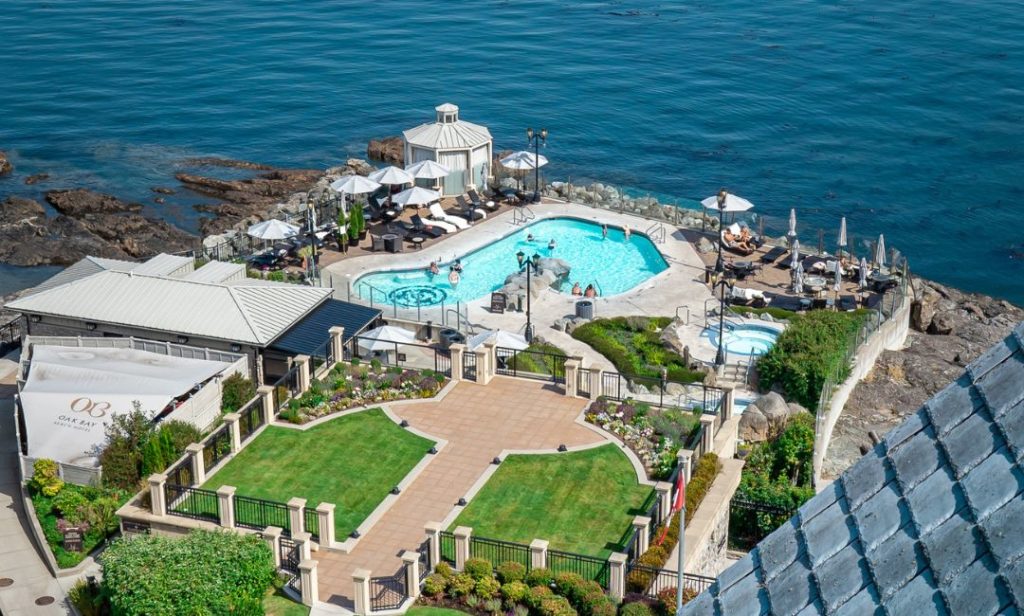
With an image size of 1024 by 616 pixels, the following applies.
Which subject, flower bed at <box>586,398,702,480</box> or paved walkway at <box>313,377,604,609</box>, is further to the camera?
flower bed at <box>586,398,702,480</box>

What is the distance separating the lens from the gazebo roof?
6700 cm

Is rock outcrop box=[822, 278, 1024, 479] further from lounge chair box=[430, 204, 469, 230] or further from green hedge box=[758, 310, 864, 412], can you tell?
lounge chair box=[430, 204, 469, 230]

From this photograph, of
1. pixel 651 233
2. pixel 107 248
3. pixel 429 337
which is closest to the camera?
pixel 429 337

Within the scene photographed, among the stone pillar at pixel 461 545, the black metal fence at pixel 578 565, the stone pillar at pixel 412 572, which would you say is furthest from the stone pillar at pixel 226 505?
the black metal fence at pixel 578 565

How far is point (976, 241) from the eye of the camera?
259ft

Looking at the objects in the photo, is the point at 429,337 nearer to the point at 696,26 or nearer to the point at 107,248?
the point at 107,248

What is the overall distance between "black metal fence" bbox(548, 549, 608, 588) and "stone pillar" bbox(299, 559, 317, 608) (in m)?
5.74

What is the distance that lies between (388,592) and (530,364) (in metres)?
15.2

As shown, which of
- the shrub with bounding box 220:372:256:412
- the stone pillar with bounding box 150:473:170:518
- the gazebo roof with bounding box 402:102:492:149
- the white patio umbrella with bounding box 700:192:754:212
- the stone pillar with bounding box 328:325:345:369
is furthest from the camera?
the gazebo roof with bounding box 402:102:492:149

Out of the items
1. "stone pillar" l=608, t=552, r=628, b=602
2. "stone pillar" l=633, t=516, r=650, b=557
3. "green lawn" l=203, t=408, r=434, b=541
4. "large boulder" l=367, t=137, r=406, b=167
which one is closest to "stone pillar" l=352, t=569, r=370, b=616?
"green lawn" l=203, t=408, r=434, b=541

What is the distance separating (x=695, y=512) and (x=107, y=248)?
4611cm

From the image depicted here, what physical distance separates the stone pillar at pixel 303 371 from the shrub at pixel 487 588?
42.1 ft

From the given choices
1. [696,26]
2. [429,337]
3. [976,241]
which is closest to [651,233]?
[429,337]

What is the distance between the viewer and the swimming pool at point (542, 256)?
57719mm
